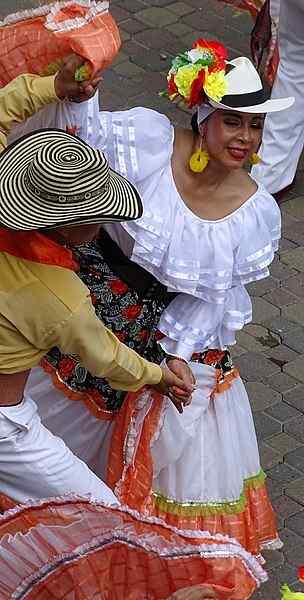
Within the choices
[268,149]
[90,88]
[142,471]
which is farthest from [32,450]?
[268,149]

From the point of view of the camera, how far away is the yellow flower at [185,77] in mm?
4109

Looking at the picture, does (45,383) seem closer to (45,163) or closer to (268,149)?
(45,163)

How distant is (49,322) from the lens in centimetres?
353

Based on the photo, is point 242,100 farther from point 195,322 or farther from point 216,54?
point 195,322

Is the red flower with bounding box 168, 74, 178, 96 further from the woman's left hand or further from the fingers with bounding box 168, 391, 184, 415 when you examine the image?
the fingers with bounding box 168, 391, 184, 415

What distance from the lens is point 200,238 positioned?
163 inches

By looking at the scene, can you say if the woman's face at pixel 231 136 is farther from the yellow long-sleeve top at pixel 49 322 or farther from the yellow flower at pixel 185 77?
the yellow long-sleeve top at pixel 49 322

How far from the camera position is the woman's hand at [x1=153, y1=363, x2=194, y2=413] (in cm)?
404

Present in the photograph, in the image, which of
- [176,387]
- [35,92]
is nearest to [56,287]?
[176,387]

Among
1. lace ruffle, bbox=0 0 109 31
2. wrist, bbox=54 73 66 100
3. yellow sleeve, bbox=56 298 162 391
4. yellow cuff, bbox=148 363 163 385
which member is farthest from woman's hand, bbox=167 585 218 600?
lace ruffle, bbox=0 0 109 31

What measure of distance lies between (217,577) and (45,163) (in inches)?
43.7

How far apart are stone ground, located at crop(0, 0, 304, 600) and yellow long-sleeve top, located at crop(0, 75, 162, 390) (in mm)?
1251

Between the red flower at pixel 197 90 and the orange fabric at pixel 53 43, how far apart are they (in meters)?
0.25

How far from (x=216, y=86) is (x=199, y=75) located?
6 cm
